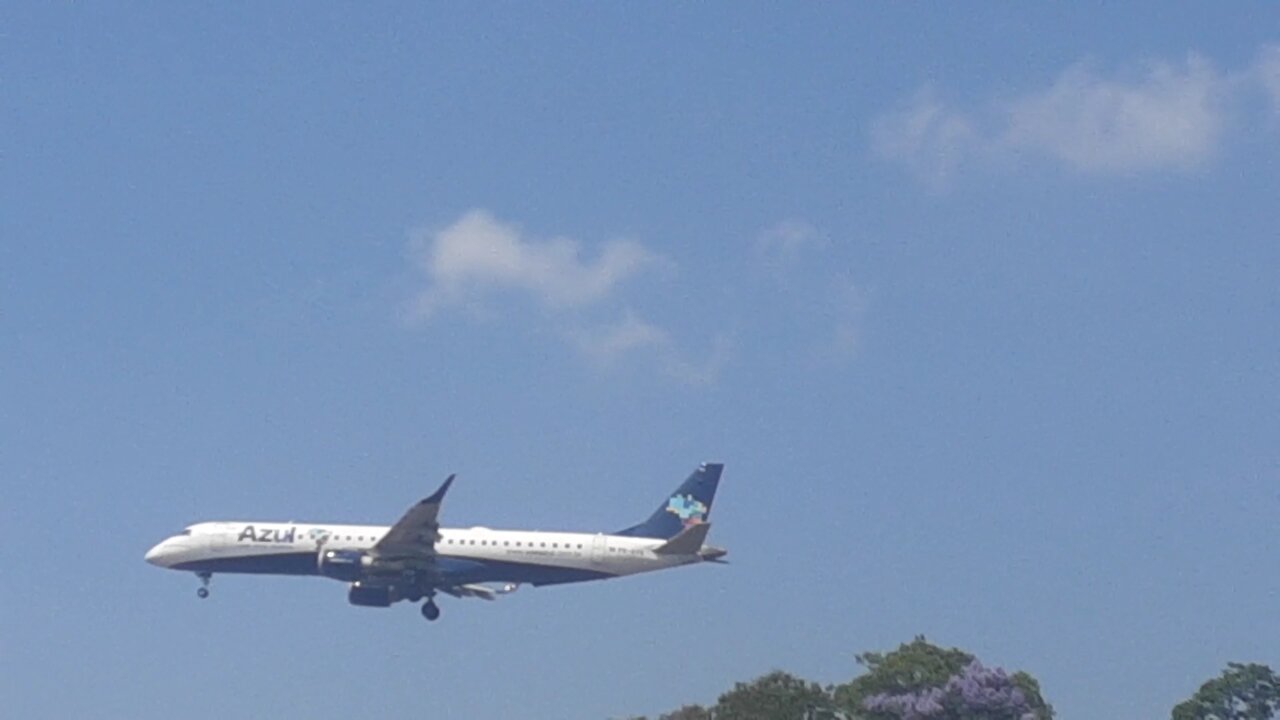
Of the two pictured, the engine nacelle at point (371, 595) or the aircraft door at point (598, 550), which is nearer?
the aircraft door at point (598, 550)

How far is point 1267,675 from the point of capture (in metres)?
138

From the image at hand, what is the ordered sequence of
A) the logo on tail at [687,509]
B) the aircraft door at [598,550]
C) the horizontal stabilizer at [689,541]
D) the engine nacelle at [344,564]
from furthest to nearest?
the logo on tail at [687,509] → the engine nacelle at [344,564] → the aircraft door at [598,550] → the horizontal stabilizer at [689,541]

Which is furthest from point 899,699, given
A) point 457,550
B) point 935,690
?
point 457,550

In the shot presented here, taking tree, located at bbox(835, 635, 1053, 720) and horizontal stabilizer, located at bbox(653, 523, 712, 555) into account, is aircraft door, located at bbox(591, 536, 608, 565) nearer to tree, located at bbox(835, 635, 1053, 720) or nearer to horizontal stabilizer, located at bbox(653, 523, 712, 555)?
horizontal stabilizer, located at bbox(653, 523, 712, 555)

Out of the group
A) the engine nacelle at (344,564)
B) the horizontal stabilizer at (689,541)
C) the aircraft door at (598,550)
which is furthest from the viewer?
the engine nacelle at (344,564)

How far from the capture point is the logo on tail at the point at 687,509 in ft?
415

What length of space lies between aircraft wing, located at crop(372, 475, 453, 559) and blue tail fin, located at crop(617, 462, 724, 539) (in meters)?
11.2

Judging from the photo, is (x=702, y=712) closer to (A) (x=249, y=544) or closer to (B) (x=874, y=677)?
(B) (x=874, y=677)

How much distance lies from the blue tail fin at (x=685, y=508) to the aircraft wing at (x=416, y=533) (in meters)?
11.2

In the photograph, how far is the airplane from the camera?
12275cm

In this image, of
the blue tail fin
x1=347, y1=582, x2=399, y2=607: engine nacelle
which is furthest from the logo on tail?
x1=347, y1=582, x2=399, y2=607: engine nacelle

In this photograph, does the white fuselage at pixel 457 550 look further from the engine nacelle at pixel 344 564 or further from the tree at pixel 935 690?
the tree at pixel 935 690

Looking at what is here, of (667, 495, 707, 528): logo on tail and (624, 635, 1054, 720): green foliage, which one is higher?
(667, 495, 707, 528): logo on tail

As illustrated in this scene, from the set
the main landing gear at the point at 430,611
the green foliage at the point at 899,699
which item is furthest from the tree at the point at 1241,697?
the main landing gear at the point at 430,611
